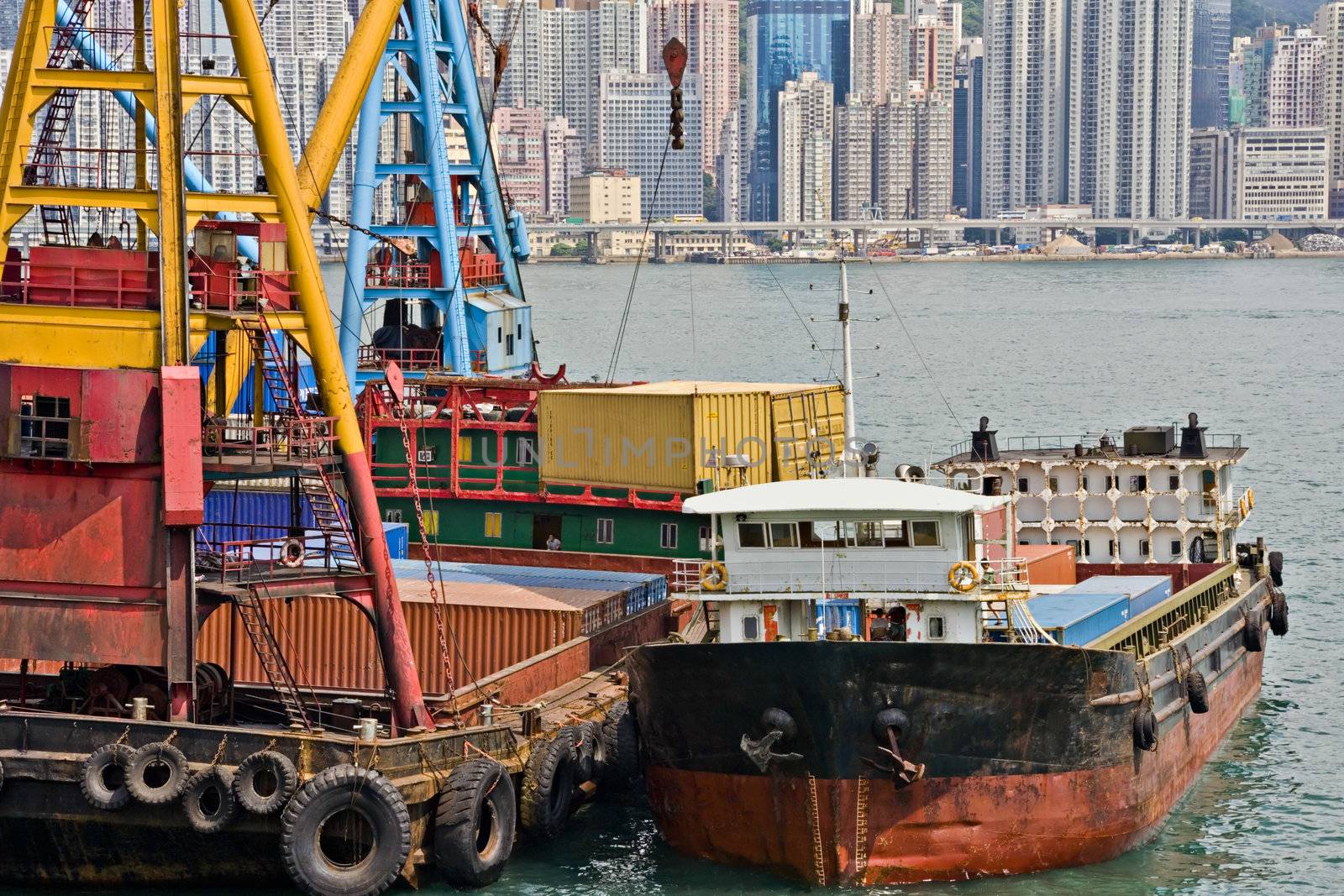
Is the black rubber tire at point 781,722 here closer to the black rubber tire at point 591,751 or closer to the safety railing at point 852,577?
the safety railing at point 852,577

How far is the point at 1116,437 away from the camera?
7388cm

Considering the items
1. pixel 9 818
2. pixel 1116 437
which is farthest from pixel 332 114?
pixel 1116 437

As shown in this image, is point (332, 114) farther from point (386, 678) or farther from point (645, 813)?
point (645, 813)

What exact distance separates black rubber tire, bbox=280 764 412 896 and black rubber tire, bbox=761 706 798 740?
16.0ft

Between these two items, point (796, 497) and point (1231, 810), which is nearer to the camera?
point (796, 497)

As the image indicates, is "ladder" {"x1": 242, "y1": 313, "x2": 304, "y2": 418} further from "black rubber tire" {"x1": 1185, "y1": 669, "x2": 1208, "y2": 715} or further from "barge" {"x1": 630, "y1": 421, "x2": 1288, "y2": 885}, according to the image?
"black rubber tire" {"x1": 1185, "y1": 669, "x2": 1208, "y2": 715}

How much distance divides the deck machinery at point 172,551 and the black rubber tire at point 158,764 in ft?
0.11

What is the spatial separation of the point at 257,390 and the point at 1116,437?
5084cm

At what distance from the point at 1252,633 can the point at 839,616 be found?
1324 centimetres

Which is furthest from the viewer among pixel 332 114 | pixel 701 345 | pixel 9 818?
pixel 701 345

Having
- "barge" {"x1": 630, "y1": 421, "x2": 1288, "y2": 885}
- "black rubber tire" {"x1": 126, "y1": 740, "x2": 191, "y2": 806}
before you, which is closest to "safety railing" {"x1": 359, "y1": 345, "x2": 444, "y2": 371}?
"barge" {"x1": 630, "y1": 421, "x2": 1288, "y2": 885}

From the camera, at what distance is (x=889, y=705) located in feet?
90.0

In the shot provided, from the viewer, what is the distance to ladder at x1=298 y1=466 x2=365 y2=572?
2792 cm

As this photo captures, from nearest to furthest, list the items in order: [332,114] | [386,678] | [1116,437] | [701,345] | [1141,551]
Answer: [386,678], [332,114], [1141,551], [1116,437], [701,345]
